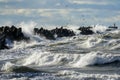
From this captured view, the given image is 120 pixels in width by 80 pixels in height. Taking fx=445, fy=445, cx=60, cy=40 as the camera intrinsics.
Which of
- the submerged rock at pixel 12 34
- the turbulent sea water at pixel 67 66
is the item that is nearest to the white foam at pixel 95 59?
the turbulent sea water at pixel 67 66

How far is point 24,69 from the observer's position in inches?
969

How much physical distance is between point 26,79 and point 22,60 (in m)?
14.3

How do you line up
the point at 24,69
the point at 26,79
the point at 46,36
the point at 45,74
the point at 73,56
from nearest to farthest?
1. the point at 26,79
2. the point at 45,74
3. the point at 24,69
4. the point at 73,56
5. the point at 46,36

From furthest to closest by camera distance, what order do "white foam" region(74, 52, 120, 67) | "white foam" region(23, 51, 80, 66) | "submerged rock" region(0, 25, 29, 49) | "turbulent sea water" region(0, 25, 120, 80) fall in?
"submerged rock" region(0, 25, 29, 49) < "white foam" region(23, 51, 80, 66) < "white foam" region(74, 52, 120, 67) < "turbulent sea water" region(0, 25, 120, 80)

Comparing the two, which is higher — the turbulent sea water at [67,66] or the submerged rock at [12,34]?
the submerged rock at [12,34]

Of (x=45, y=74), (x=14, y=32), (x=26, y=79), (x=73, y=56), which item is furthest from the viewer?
(x=14, y=32)

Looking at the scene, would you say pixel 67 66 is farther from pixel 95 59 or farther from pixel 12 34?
pixel 12 34

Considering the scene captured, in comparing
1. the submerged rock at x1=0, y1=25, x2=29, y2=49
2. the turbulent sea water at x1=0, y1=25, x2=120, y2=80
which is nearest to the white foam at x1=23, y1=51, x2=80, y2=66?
the turbulent sea water at x1=0, y1=25, x2=120, y2=80

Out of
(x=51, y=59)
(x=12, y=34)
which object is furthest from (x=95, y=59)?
(x=12, y=34)

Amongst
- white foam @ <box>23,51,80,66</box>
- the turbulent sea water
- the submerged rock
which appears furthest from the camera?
the submerged rock

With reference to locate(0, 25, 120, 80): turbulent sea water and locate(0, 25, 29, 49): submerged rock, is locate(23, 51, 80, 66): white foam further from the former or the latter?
locate(0, 25, 29, 49): submerged rock

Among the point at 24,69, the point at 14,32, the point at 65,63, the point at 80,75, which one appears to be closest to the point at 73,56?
the point at 65,63

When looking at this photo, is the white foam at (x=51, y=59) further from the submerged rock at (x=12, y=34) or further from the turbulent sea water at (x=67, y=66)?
the submerged rock at (x=12, y=34)

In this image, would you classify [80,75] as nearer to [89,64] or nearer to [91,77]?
[91,77]
